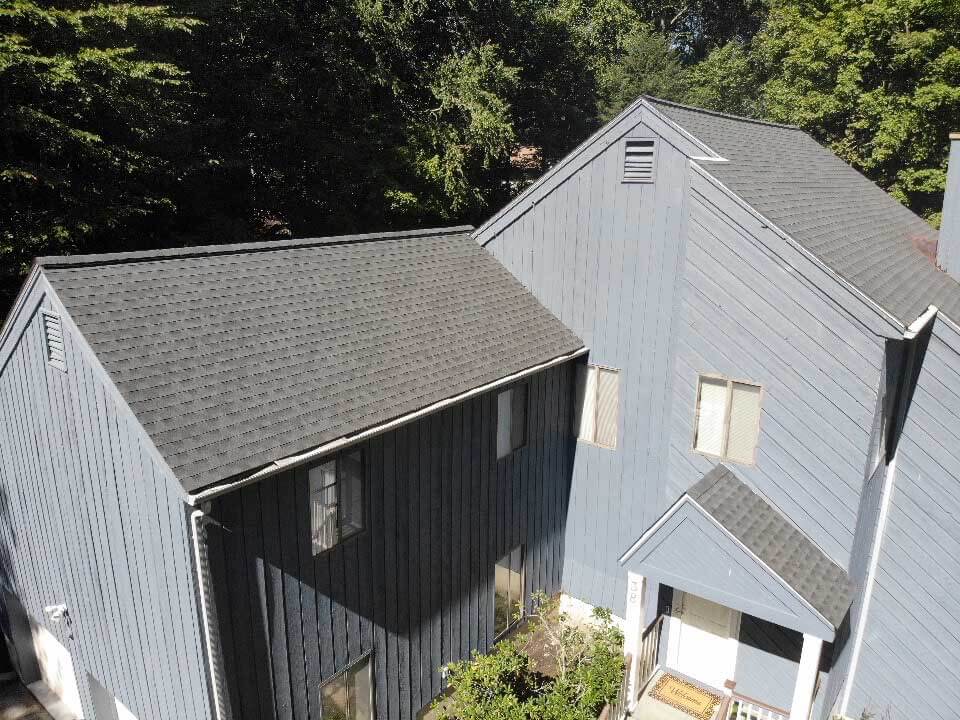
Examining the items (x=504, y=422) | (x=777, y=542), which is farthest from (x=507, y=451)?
(x=777, y=542)

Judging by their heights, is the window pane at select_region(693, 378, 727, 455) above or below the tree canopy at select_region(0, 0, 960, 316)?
below

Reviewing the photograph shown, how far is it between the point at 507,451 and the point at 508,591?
9.08 ft

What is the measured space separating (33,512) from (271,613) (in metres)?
4.56

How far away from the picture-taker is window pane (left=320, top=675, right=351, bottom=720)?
904 centimetres

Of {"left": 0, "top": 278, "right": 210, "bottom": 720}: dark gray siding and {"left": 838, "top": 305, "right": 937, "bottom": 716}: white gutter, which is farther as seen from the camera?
{"left": 838, "top": 305, "right": 937, "bottom": 716}: white gutter

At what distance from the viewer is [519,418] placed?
1207 cm

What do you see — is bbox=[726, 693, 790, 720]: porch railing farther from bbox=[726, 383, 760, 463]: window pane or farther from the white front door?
bbox=[726, 383, 760, 463]: window pane

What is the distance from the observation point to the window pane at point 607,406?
12.5m

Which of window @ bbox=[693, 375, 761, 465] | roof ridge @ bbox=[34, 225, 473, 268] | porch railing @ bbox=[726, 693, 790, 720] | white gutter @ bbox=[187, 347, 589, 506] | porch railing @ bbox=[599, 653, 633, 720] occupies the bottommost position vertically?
porch railing @ bbox=[726, 693, 790, 720]

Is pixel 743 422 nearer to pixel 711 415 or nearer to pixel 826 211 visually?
pixel 711 415

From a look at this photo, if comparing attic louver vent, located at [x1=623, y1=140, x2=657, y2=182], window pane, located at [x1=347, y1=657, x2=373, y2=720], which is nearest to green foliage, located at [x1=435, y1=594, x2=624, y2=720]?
window pane, located at [x1=347, y1=657, x2=373, y2=720]

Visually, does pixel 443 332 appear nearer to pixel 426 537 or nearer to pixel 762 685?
pixel 426 537

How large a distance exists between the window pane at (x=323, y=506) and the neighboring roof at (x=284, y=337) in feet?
2.12

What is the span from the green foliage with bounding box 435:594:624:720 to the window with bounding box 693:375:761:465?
130 inches
